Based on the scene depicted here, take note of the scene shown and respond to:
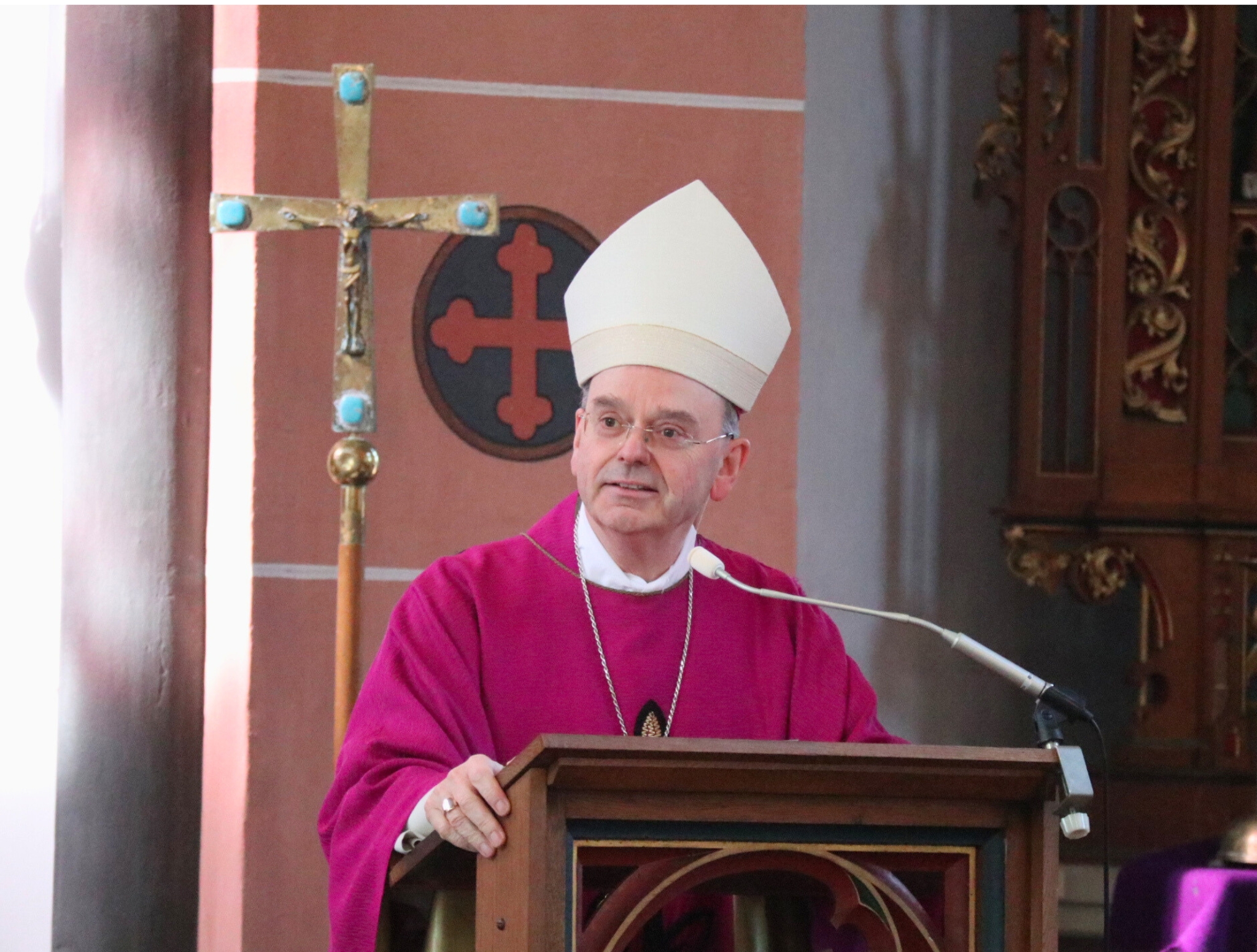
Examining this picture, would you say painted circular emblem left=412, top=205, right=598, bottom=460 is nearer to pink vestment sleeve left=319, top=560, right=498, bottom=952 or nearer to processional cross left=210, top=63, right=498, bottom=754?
processional cross left=210, top=63, right=498, bottom=754

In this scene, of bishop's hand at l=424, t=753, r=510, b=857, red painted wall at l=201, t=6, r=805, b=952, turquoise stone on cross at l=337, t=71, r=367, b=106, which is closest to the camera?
bishop's hand at l=424, t=753, r=510, b=857

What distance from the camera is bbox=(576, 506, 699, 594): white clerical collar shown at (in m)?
→ 3.05

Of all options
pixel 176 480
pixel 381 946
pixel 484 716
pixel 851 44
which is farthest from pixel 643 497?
pixel 851 44

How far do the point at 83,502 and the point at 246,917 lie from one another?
3.48 ft

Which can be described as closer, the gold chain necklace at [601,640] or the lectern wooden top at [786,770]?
the lectern wooden top at [786,770]

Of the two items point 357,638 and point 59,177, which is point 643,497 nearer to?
point 357,638

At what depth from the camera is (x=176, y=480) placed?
4242 mm

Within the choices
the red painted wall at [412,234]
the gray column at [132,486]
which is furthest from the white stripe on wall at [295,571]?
the gray column at [132,486]

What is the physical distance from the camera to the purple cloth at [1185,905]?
3.57m

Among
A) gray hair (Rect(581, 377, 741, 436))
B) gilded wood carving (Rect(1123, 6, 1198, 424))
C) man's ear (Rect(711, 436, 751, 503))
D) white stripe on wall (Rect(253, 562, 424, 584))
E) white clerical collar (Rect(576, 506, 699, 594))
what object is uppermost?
gilded wood carving (Rect(1123, 6, 1198, 424))

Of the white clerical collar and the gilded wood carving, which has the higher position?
the gilded wood carving

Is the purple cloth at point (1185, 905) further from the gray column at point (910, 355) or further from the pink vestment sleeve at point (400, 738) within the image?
the pink vestment sleeve at point (400, 738)

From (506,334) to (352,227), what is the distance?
25.7 inches

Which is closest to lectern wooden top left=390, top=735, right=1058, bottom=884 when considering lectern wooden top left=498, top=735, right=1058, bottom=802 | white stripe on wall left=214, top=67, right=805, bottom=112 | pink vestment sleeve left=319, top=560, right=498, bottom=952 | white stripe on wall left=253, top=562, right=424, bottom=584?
lectern wooden top left=498, top=735, right=1058, bottom=802
